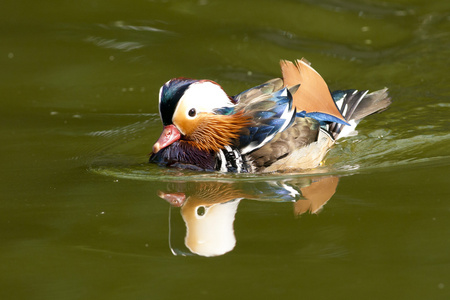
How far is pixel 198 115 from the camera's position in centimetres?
630

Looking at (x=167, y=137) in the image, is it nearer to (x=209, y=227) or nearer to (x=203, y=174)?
(x=203, y=174)

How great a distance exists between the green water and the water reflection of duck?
0.03 metres

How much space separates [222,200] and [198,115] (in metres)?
1.20

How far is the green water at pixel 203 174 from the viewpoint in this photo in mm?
4051

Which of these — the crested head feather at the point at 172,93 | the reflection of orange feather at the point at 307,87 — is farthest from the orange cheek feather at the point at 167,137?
the reflection of orange feather at the point at 307,87

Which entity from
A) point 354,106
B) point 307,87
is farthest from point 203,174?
point 354,106

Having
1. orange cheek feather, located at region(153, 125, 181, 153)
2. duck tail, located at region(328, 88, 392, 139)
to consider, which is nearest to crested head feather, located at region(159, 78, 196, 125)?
orange cheek feather, located at region(153, 125, 181, 153)

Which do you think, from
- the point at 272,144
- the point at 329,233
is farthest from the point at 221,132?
the point at 329,233

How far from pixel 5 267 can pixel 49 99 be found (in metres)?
4.19

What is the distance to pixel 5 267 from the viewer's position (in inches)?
169

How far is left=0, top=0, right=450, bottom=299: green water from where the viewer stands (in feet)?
13.3

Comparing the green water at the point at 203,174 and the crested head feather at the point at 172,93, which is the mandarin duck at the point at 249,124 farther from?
the green water at the point at 203,174

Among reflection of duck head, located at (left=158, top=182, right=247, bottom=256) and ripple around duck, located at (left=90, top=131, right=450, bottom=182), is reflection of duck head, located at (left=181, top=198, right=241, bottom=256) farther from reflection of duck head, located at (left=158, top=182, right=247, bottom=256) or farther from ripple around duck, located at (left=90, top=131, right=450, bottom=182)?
ripple around duck, located at (left=90, top=131, right=450, bottom=182)

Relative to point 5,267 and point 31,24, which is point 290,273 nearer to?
point 5,267
